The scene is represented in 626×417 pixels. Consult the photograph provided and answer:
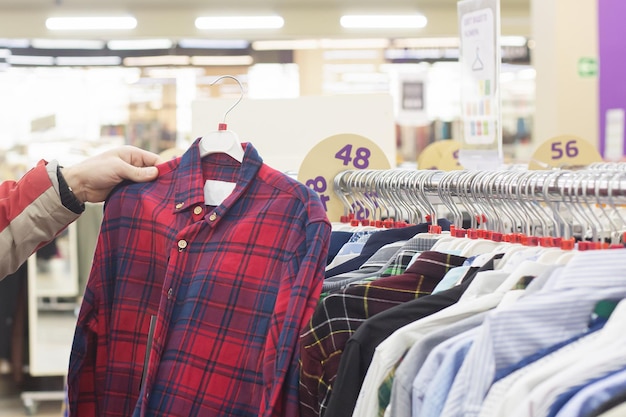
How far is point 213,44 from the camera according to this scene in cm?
1170

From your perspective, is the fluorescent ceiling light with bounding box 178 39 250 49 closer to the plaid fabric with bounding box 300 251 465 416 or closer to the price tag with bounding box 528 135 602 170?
the price tag with bounding box 528 135 602 170

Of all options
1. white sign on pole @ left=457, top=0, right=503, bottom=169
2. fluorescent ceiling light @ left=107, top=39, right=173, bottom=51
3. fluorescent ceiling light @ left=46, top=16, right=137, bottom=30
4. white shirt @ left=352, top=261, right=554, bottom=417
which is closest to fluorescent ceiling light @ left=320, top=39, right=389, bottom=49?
fluorescent ceiling light @ left=107, top=39, right=173, bottom=51

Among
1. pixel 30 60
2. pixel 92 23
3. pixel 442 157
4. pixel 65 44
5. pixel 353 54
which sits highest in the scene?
pixel 92 23

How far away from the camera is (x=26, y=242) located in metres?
1.78

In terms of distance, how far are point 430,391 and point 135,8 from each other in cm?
1084

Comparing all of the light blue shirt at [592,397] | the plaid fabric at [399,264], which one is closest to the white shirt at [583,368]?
the light blue shirt at [592,397]

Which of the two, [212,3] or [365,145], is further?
[212,3]

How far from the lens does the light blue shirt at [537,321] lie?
1.10 metres

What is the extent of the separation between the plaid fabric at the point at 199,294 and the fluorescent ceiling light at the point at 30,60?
1027cm

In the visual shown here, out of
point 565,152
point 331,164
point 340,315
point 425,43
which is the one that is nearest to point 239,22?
point 425,43

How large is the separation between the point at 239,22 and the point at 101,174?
10115mm

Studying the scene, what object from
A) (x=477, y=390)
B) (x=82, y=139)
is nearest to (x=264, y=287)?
(x=477, y=390)

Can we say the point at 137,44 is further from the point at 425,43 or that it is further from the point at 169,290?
the point at 169,290

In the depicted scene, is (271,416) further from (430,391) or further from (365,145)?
(365,145)
